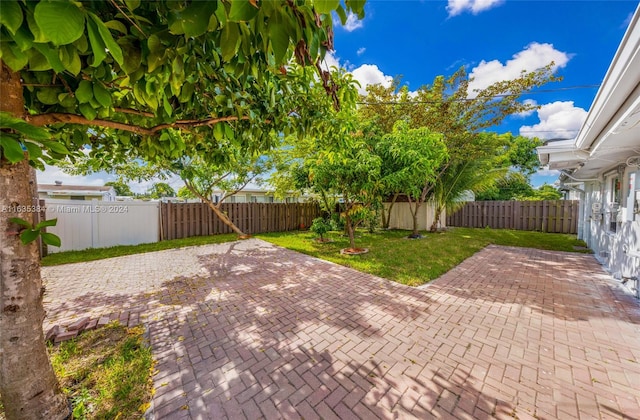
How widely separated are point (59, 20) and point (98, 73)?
2.77 ft

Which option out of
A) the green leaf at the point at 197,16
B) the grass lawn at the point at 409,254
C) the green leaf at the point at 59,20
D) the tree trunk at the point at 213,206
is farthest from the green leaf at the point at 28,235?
the tree trunk at the point at 213,206

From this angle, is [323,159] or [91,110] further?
[323,159]

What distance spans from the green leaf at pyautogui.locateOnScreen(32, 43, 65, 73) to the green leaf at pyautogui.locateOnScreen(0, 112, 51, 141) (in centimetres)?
26

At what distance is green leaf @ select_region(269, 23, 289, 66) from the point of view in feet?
2.87

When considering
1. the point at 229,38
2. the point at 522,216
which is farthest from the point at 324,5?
the point at 522,216

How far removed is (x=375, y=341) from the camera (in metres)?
2.58

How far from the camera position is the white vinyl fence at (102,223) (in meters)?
6.54

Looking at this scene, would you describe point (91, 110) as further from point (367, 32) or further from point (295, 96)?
point (367, 32)

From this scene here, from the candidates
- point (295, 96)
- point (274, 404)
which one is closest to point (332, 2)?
point (295, 96)

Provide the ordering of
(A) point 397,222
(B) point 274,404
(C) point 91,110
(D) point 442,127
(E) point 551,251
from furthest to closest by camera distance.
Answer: (A) point 397,222 < (D) point 442,127 < (E) point 551,251 < (B) point 274,404 < (C) point 91,110

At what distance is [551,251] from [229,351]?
9.34 meters

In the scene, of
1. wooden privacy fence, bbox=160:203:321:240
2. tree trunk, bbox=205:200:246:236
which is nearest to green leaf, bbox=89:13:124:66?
tree trunk, bbox=205:200:246:236

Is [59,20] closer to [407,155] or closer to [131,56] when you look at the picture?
[131,56]

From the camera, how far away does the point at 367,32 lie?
566 cm
